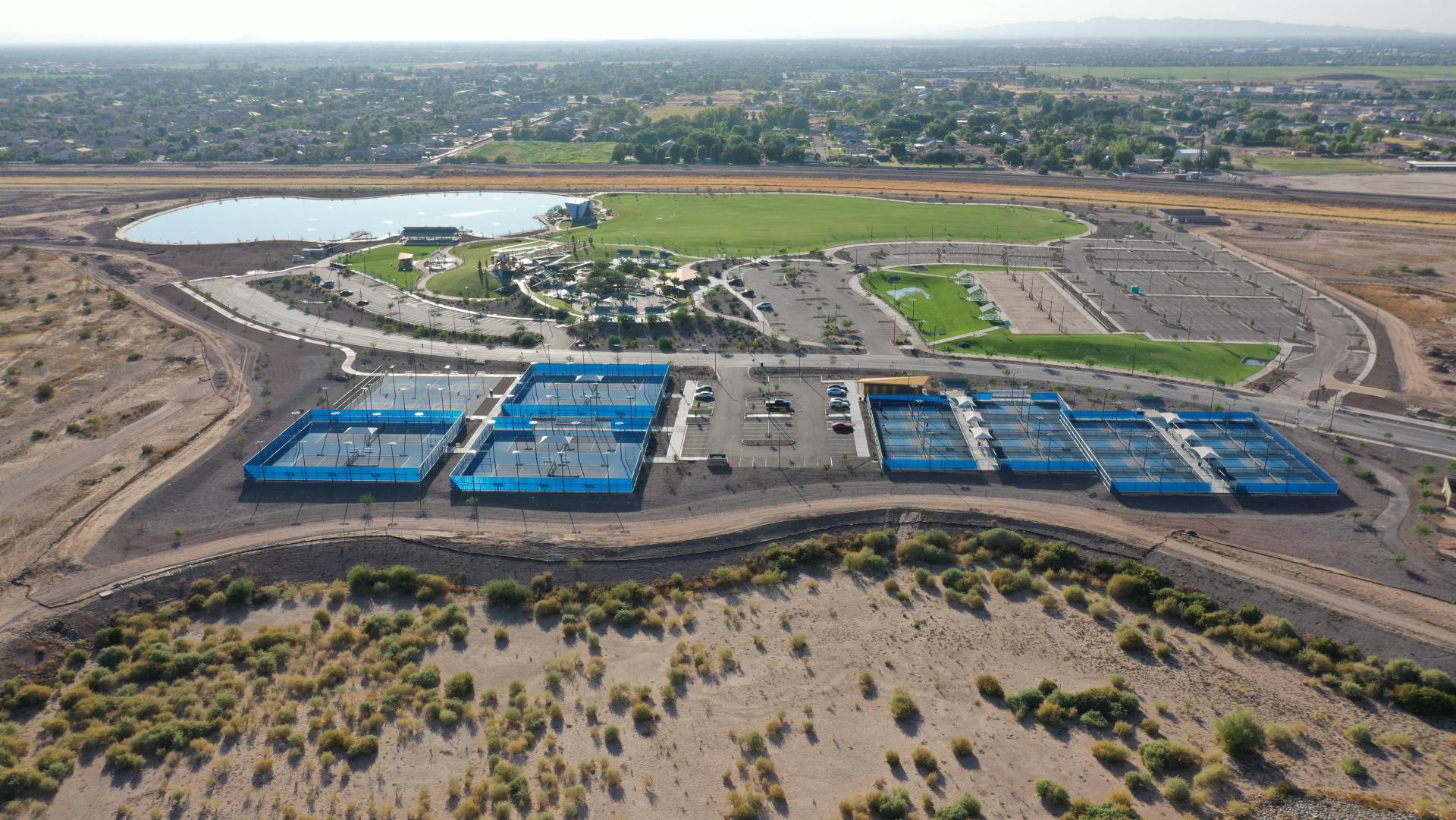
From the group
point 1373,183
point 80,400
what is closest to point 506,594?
point 80,400

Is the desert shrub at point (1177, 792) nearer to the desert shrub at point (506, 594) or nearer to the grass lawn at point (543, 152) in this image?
the desert shrub at point (506, 594)

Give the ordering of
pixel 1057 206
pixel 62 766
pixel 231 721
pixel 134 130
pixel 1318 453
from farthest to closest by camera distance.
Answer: pixel 134 130
pixel 1057 206
pixel 1318 453
pixel 231 721
pixel 62 766

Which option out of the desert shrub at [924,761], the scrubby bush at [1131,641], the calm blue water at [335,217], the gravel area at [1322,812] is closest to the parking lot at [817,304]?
the scrubby bush at [1131,641]

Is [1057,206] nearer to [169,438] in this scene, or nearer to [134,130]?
[169,438]

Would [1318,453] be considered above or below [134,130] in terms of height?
below

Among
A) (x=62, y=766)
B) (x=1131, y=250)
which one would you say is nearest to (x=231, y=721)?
(x=62, y=766)

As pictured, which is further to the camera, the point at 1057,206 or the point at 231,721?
the point at 1057,206
